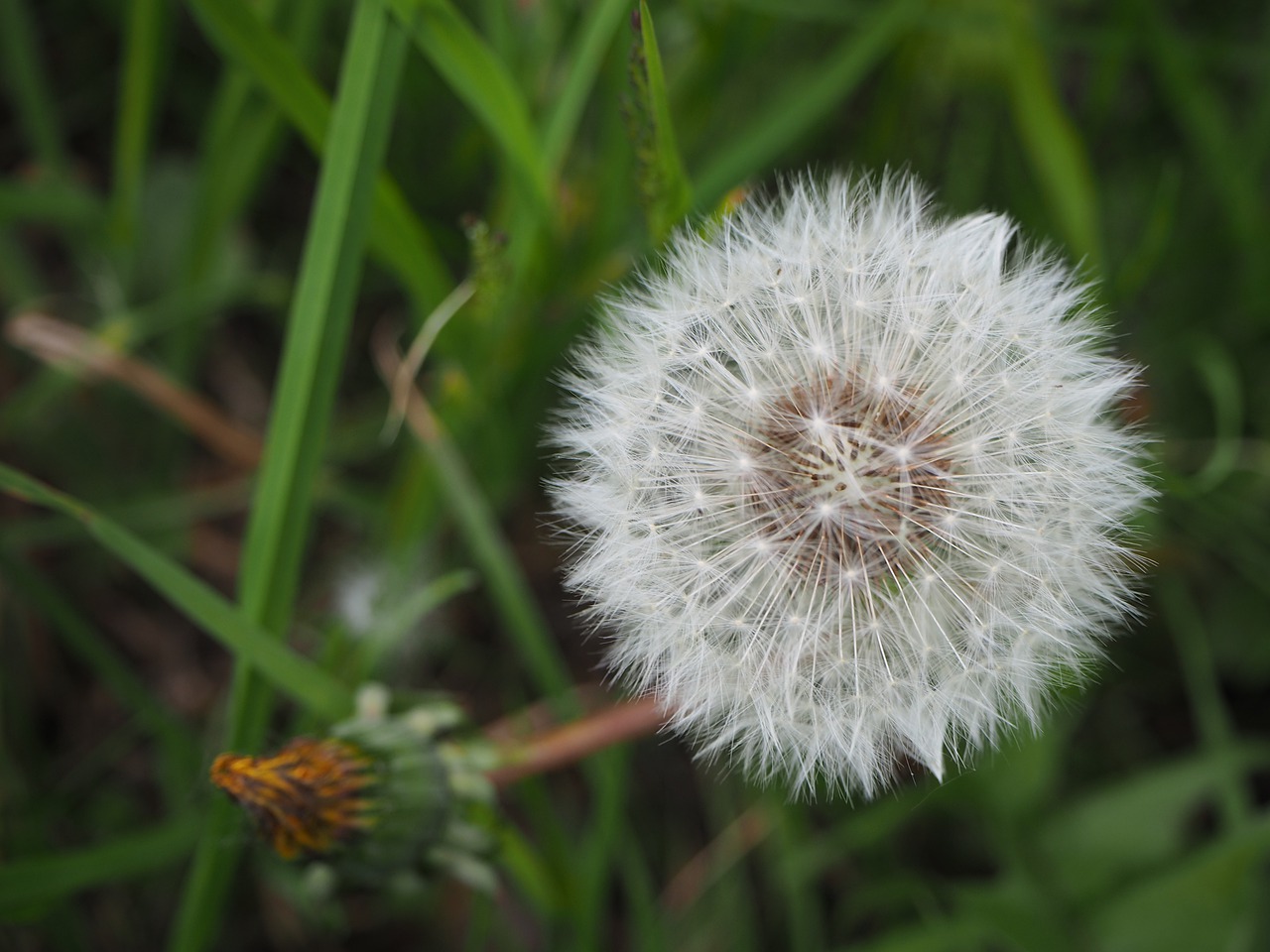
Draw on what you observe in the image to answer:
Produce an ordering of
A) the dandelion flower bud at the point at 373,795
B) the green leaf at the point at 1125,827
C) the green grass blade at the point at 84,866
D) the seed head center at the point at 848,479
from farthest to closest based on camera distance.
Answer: the green leaf at the point at 1125,827 < the green grass blade at the point at 84,866 < the seed head center at the point at 848,479 < the dandelion flower bud at the point at 373,795

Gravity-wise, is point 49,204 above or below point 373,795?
above

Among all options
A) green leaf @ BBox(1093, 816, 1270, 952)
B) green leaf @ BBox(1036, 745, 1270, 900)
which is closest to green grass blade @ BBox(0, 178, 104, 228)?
green leaf @ BBox(1036, 745, 1270, 900)

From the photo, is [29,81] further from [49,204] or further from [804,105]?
[804,105]

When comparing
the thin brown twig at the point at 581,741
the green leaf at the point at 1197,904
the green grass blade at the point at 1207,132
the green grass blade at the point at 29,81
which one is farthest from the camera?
the green grass blade at the point at 29,81

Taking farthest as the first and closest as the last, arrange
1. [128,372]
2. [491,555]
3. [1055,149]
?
[128,372] < [1055,149] < [491,555]

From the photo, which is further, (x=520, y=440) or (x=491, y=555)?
(x=520, y=440)

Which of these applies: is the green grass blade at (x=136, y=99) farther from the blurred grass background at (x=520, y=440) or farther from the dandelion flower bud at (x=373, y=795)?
the dandelion flower bud at (x=373, y=795)

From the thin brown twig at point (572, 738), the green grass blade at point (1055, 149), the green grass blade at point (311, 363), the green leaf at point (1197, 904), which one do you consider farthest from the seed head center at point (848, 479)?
the green leaf at point (1197, 904)

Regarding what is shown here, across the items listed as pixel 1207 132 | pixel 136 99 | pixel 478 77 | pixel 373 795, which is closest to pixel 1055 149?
pixel 1207 132
